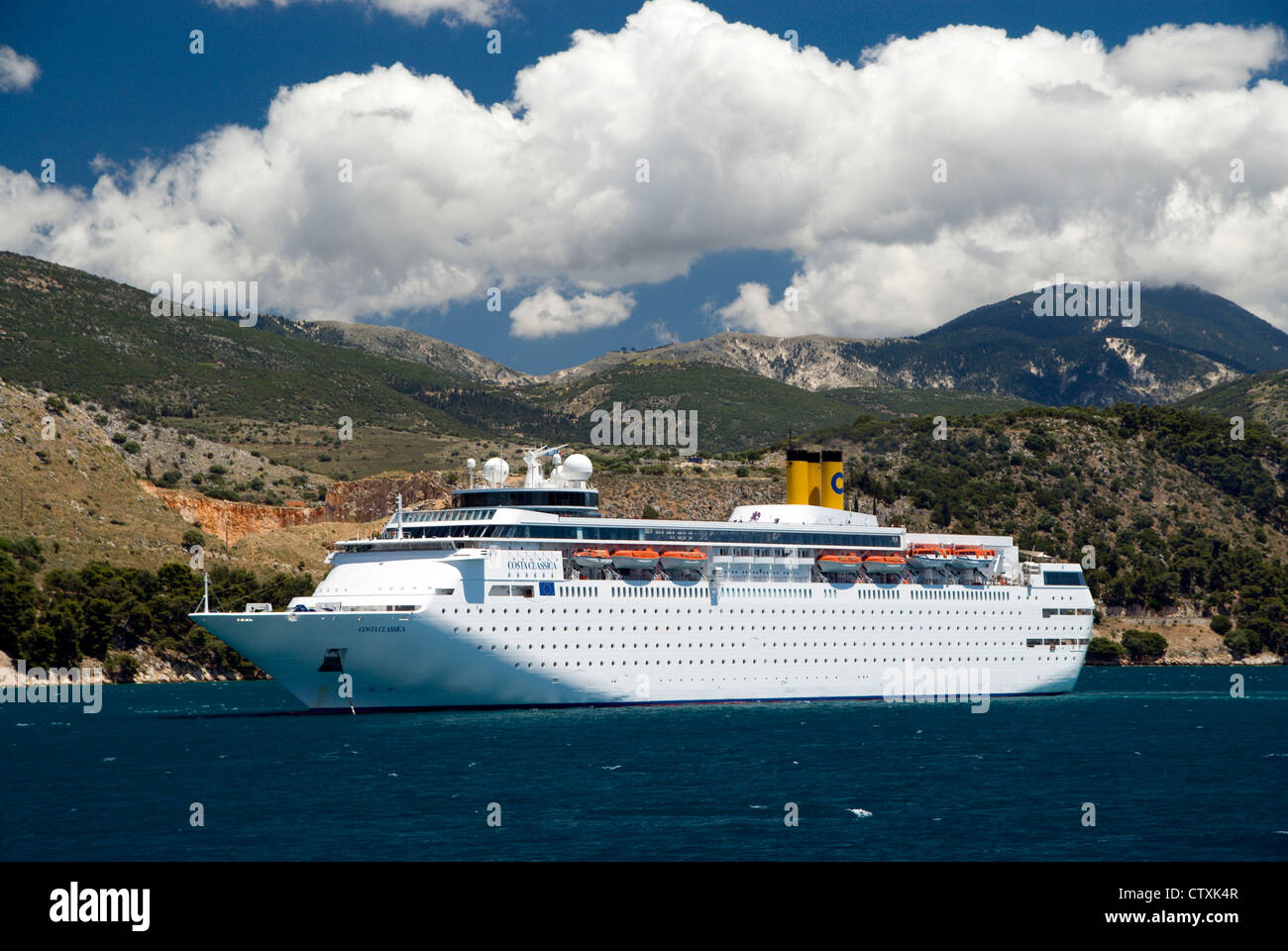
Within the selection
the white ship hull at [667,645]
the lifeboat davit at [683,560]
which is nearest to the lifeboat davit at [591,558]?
the white ship hull at [667,645]

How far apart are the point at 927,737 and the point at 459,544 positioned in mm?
18672

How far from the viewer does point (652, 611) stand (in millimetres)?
56000

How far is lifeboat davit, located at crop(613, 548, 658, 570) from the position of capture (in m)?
56.6

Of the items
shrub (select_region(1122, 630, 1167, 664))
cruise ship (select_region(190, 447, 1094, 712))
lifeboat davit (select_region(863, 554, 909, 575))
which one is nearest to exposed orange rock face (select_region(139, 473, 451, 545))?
shrub (select_region(1122, 630, 1167, 664))

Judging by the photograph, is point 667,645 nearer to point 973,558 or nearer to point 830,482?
point 830,482

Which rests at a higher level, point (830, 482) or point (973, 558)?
point (830, 482)

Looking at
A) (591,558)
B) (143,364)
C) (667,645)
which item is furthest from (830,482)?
(143,364)

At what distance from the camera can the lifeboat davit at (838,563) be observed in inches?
2485

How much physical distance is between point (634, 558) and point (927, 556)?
56.4 ft

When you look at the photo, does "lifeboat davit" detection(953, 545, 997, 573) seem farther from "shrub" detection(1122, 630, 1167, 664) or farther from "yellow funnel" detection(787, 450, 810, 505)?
"shrub" detection(1122, 630, 1167, 664)

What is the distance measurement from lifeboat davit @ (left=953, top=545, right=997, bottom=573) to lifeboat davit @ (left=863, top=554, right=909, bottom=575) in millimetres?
3191

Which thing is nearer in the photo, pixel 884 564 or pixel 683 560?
pixel 683 560

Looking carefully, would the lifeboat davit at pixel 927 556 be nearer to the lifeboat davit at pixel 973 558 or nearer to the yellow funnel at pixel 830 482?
the lifeboat davit at pixel 973 558

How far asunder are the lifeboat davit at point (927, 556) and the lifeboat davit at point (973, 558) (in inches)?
26.5
